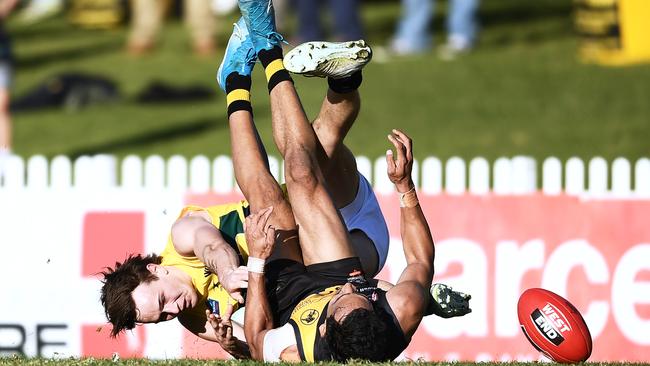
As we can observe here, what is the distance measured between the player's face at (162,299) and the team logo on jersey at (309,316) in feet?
2.64

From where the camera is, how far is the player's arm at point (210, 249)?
21.5 ft

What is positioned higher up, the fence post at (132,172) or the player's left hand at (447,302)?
the fence post at (132,172)

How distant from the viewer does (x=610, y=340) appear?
9211 mm

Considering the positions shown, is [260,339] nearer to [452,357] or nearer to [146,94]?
[452,357]

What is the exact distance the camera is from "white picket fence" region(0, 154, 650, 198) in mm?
9539

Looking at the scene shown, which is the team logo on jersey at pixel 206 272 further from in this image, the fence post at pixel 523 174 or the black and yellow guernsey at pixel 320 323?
the fence post at pixel 523 174

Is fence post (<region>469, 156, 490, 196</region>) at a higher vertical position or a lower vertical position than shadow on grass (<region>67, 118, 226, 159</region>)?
lower

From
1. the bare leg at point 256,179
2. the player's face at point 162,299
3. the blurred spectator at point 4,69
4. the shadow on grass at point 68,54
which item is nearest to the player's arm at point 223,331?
the player's face at point 162,299

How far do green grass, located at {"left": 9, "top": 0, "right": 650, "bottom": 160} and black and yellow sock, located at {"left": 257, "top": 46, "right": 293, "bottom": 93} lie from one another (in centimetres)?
632

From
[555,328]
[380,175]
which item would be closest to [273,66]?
[555,328]

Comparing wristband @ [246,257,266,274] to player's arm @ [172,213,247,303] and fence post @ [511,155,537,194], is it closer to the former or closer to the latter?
player's arm @ [172,213,247,303]

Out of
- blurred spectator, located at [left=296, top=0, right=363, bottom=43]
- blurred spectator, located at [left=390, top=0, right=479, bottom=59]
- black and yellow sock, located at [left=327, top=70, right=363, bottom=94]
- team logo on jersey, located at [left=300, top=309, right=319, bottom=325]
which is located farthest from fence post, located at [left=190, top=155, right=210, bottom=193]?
blurred spectator, located at [left=390, top=0, right=479, bottom=59]

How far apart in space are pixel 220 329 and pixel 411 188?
1.28 m

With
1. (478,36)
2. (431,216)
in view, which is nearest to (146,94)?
(478,36)
